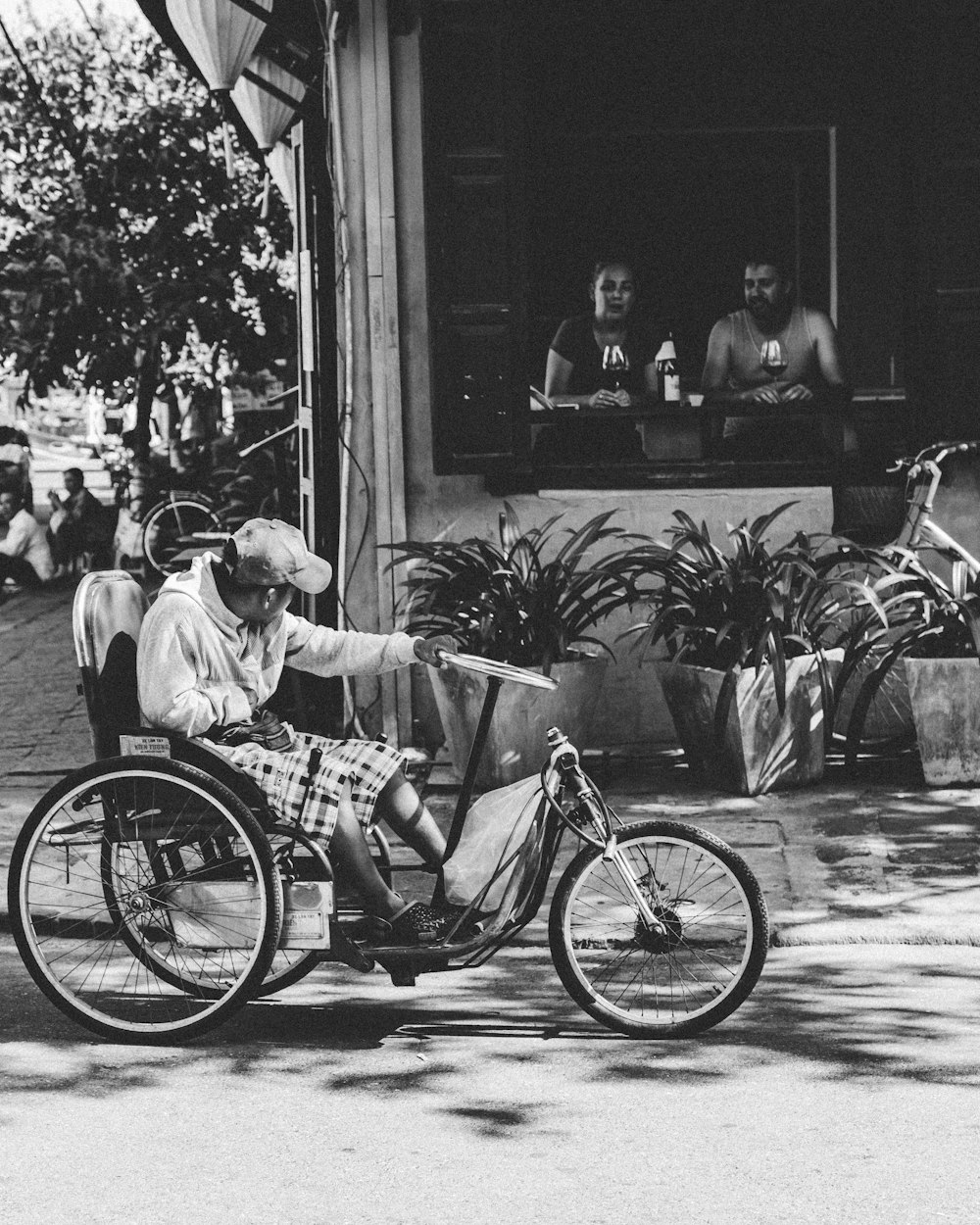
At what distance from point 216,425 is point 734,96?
1015 cm

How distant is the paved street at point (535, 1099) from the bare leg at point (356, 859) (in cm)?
36

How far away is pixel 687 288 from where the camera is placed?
Answer: 12273 mm

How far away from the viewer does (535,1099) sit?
4.21 metres

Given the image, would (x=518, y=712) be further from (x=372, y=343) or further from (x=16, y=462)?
(x=16, y=462)

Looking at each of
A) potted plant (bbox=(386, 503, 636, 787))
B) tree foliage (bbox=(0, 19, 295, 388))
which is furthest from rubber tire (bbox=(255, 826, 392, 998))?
tree foliage (bbox=(0, 19, 295, 388))

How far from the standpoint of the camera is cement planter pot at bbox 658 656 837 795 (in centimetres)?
701

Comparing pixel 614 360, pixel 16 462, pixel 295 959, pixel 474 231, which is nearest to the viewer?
pixel 295 959

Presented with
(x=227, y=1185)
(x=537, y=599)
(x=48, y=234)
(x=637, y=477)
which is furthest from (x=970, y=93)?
(x=48, y=234)

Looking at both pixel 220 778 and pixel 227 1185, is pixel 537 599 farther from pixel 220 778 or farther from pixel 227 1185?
pixel 227 1185

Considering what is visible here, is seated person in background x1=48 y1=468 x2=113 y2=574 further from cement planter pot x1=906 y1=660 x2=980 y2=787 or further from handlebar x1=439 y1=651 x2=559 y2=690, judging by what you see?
handlebar x1=439 y1=651 x2=559 y2=690

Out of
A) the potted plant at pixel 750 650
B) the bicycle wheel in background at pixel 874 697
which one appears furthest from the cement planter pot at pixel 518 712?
the bicycle wheel in background at pixel 874 697

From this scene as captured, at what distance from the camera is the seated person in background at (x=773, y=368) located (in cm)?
821

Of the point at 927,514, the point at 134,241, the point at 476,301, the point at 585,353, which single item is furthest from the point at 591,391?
the point at 134,241

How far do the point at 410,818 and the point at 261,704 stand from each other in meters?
0.56
